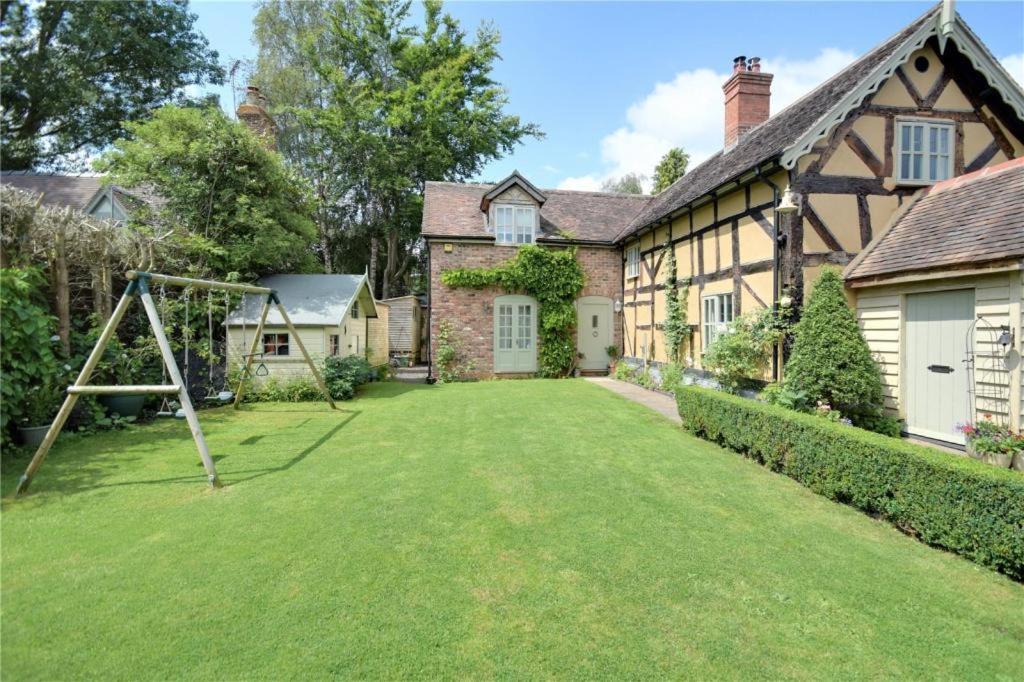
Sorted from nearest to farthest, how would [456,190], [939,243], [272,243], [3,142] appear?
[939,243]
[272,243]
[456,190]
[3,142]

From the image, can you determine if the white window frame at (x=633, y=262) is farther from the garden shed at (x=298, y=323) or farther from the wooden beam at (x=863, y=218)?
the garden shed at (x=298, y=323)

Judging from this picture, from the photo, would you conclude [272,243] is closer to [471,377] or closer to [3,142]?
[471,377]

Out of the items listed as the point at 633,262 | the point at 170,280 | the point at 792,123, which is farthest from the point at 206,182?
the point at 792,123

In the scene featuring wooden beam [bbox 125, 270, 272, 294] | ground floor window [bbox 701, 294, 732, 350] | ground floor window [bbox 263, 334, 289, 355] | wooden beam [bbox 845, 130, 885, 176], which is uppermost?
wooden beam [bbox 845, 130, 885, 176]

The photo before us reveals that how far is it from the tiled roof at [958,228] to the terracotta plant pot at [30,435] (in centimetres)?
1323

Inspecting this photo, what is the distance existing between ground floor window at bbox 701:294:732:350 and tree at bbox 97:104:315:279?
1111 cm

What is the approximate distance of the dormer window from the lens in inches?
623

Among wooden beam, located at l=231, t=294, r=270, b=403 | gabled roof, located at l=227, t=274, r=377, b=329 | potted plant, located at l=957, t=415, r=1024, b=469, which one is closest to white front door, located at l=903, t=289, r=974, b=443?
potted plant, located at l=957, t=415, r=1024, b=469

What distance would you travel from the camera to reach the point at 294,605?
3.24m

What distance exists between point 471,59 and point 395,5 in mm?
4380

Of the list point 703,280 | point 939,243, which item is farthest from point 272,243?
point 939,243

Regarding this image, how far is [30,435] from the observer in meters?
7.06

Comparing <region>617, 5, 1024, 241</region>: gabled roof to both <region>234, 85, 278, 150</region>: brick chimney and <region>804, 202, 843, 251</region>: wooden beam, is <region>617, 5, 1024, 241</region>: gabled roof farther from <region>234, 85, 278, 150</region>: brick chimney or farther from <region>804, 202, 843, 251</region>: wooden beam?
<region>234, 85, 278, 150</region>: brick chimney

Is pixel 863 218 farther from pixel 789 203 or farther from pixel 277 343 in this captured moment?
pixel 277 343
